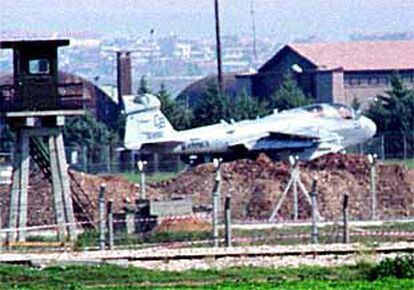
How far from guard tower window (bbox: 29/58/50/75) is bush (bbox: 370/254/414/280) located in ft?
50.2

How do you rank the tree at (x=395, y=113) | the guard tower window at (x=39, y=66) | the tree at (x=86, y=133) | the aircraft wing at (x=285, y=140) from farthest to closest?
the tree at (x=395, y=113) < the tree at (x=86, y=133) < the aircraft wing at (x=285, y=140) < the guard tower window at (x=39, y=66)

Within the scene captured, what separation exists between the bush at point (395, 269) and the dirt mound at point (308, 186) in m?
18.8

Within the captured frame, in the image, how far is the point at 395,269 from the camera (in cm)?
2759

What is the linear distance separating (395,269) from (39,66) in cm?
1652

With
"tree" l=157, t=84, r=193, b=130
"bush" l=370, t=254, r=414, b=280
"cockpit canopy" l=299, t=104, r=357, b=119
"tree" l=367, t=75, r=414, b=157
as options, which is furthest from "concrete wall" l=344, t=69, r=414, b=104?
"bush" l=370, t=254, r=414, b=280

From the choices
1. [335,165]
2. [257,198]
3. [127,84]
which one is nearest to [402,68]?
[127,84]

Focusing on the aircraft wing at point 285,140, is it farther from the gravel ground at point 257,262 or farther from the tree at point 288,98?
the gravel ground at point 257,262

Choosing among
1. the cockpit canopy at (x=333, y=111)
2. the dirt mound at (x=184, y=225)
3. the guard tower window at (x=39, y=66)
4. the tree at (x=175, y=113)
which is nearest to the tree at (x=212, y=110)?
the tree at (x=175, y=113)

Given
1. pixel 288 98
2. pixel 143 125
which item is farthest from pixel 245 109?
pixel 143 125

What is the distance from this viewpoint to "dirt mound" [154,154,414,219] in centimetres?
4978

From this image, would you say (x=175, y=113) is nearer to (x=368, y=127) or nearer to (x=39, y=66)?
(x=368, y=127)

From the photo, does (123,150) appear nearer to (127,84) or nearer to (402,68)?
(127,84)

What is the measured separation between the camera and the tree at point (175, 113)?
86.0 meters

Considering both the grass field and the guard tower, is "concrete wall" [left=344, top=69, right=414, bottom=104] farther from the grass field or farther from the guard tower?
the grass field
